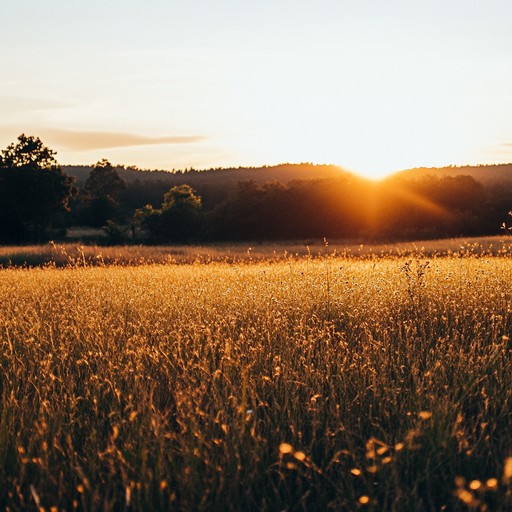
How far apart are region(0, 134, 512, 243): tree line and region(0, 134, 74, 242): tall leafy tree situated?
0.22 feet

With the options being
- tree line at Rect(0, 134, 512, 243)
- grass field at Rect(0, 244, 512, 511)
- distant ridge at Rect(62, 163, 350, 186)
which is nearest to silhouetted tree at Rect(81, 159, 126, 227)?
tree line at Rect(0, 134, 512, 243)

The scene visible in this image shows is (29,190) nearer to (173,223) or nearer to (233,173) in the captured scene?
(173,223)

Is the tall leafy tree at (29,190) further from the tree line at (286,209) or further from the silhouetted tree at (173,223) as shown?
the silhouetted tree at (173,223)

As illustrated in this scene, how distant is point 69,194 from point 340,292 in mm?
38919

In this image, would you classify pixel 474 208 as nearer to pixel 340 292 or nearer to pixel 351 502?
pixel 340 292

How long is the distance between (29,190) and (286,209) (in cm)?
1846

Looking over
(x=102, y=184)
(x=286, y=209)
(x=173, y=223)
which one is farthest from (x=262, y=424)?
(x=102, y=184)

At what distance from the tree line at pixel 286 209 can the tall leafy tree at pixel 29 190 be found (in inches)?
2.7

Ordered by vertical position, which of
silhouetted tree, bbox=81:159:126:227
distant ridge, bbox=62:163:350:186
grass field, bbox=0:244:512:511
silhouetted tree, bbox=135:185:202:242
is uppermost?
distant ridge, bbox=62:163:350:186

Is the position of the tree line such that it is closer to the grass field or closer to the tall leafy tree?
the tall leafy tree

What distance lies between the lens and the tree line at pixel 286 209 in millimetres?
37562

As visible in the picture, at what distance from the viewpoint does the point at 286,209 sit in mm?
41375

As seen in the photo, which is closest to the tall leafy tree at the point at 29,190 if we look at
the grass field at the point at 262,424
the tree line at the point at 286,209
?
the tree line at the point at 286,209

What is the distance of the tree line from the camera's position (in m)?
37.6
